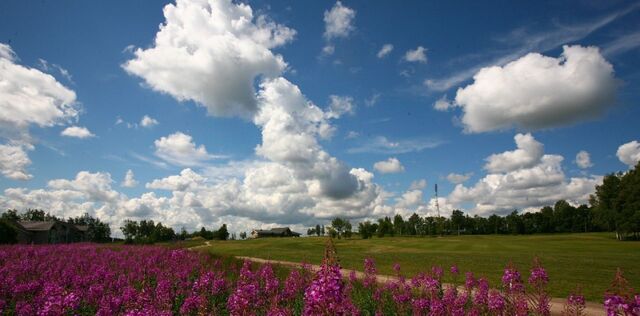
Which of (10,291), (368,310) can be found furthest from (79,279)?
(368,310)

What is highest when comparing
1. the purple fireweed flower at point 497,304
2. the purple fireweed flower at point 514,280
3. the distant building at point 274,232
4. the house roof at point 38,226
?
the purple fireweed flower at point 514,280

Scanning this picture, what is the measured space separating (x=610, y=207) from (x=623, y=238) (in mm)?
6710

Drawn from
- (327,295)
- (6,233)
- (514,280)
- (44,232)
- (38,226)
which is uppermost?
(327,295)

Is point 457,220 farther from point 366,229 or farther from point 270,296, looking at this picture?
point 270,296

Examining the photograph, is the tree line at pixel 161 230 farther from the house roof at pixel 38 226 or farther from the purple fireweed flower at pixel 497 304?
the purple fireweed flower at pixel 497 304

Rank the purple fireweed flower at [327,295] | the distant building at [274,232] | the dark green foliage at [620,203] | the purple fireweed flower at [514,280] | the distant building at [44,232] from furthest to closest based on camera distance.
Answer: the distant building at [274,232] < the distant building at [44,232] < the dark green foliage at [620,203] < the purple fireweed flower at [514,280] < the purple fireweed flower at [327,295]

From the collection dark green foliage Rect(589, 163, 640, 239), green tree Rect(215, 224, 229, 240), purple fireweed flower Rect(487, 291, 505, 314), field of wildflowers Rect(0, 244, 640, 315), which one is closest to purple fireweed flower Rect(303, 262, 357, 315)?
field of wildflowers Rect(0, 244, 640, 315)

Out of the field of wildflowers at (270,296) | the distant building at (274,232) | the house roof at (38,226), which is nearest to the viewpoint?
the field of wildflowers at (270,296)

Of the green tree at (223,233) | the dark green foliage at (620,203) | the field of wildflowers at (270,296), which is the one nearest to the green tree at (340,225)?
the green tree at (223,233)

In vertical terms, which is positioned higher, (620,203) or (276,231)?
(620,203)

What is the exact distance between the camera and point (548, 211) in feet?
476

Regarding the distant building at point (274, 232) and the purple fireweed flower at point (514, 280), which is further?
the distant building at point (274, 232)

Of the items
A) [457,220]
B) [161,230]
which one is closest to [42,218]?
[161,230]

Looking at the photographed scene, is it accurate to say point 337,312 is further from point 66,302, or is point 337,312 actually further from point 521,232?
point 521,232
